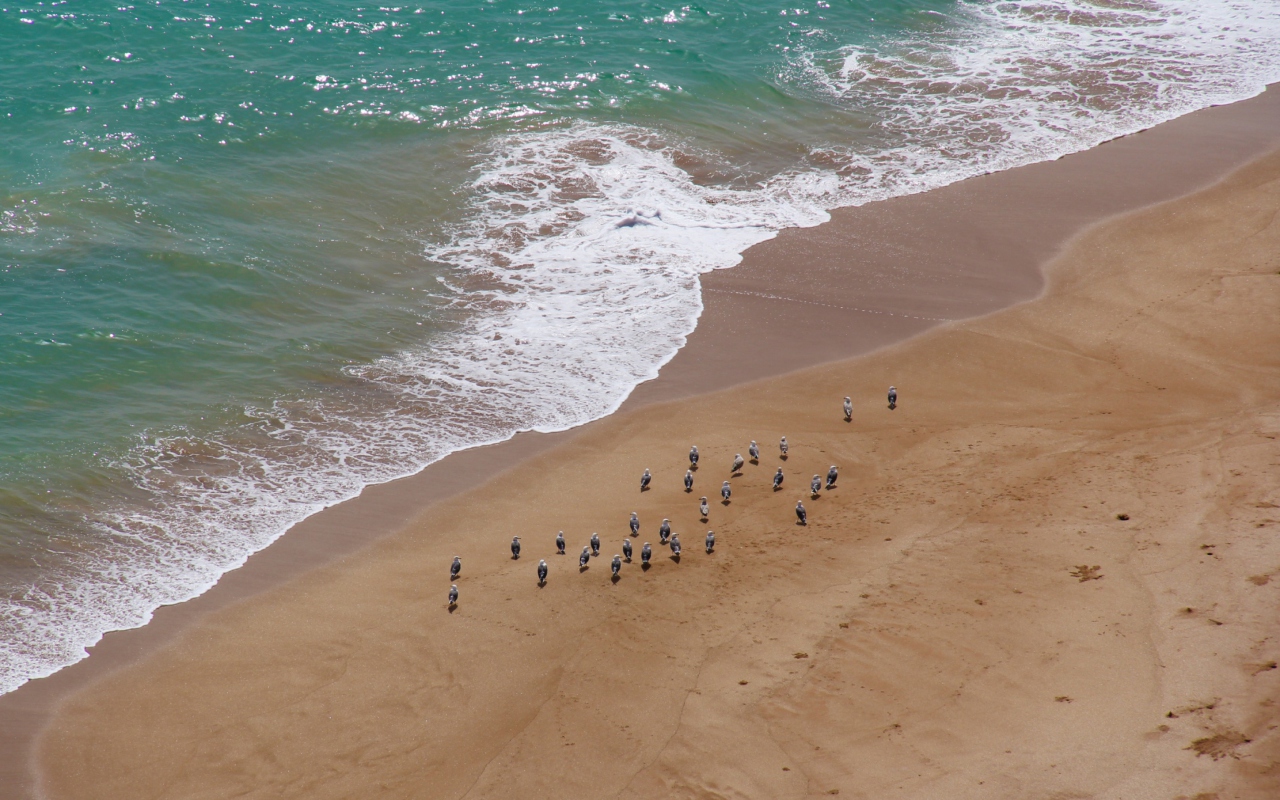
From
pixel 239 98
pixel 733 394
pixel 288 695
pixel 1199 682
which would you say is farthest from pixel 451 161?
pixel 1199 682

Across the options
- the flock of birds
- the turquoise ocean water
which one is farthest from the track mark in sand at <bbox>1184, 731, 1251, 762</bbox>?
the turquoise ocean water

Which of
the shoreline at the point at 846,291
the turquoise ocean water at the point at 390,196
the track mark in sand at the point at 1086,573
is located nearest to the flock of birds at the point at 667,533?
the shoreline at the point at 846,291

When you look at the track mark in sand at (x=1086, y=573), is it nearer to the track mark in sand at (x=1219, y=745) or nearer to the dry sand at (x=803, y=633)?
the dry sand at (x=803, y=633)

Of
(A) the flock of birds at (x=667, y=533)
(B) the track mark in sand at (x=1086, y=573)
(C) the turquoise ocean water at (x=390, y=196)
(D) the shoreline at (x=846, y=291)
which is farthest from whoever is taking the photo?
(C) the turquoise ocean water at (x=390, y=196)

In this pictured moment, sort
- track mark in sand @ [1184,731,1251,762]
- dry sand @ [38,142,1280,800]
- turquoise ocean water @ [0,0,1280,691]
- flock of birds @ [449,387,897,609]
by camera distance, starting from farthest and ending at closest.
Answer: turquoise ocean water @ [0,0,1280,691] < flock of birds @ [449,387,897,609] < dry sand @ [38,142,1280,800] < track mark in sand @ [1184,731,1251,762]

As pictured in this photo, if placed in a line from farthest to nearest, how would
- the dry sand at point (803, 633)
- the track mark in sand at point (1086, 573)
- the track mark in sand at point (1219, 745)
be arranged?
the track mark in sand at point (1086, 573) → the dry sand at point (803, 633) → the track mark in sand at point (1219, 745)

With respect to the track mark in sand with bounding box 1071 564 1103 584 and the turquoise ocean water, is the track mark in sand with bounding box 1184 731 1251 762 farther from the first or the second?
the turquoise ocean water

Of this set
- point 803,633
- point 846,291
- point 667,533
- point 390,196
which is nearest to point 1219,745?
point 803,633
